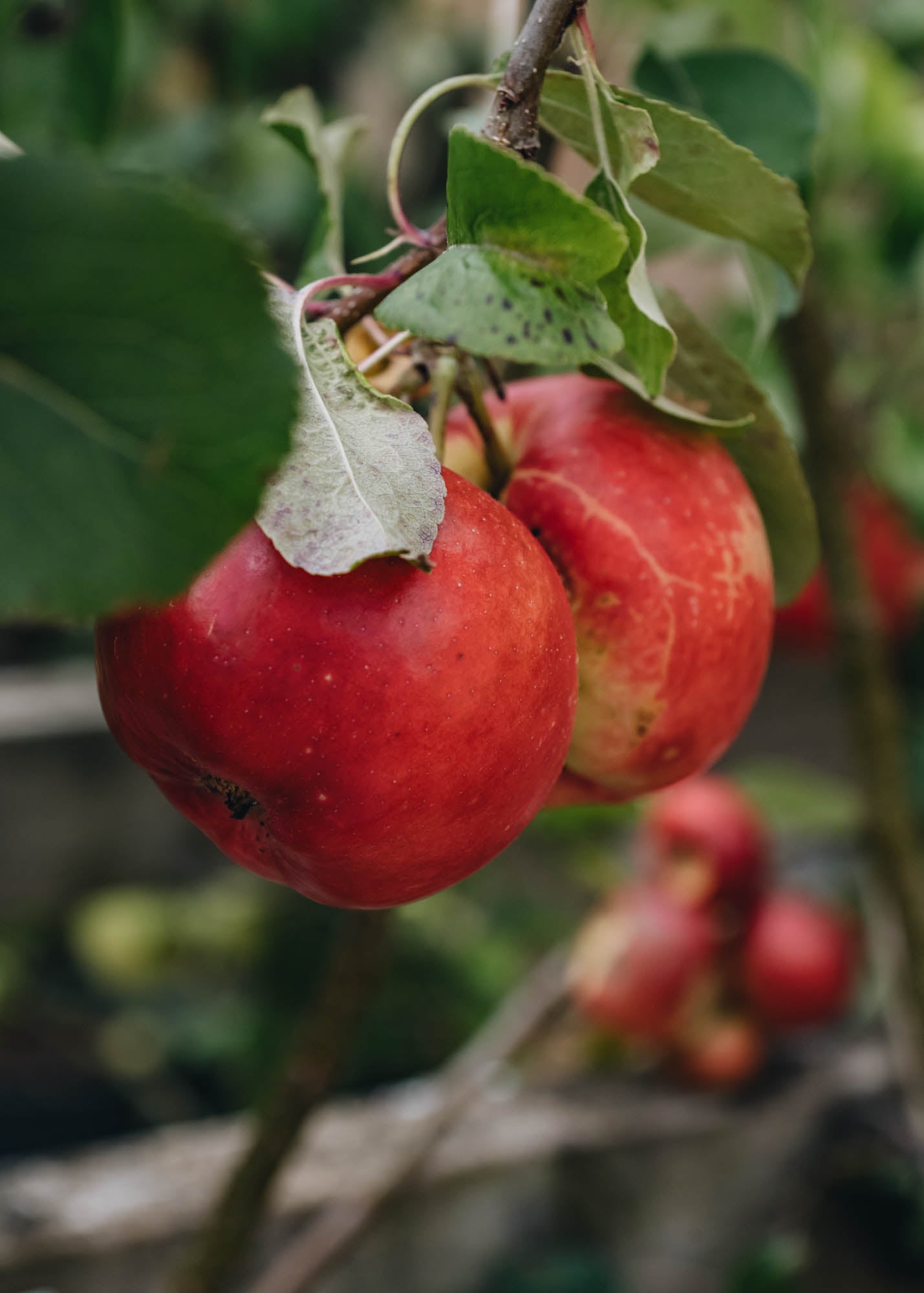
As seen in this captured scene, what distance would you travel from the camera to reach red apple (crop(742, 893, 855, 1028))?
0.80m

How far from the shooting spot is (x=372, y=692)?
0.71 feet

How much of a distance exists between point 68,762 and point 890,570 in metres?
0.87

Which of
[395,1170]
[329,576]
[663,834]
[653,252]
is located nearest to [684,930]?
[663,834]

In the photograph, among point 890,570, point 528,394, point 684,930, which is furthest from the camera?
point 890,570

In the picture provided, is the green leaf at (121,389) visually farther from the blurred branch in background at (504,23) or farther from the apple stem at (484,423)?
the blurred branch in background at (504,23)

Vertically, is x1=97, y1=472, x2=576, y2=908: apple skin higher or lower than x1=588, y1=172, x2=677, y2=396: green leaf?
lower

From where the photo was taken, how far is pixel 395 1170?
577mm

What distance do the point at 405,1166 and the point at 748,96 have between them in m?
0.52

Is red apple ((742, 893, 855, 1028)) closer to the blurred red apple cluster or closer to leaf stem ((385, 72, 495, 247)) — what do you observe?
the blurred red apple cluster

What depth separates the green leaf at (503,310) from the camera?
196mm

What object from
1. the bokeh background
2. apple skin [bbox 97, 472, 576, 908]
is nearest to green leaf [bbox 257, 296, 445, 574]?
apple skin [bbox 97, 472, 576, 908]

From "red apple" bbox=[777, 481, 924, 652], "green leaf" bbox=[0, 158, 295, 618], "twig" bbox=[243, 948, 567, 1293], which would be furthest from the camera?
"red apple" bbox=[777, 481, 924, 652]

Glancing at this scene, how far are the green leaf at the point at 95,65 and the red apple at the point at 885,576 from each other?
2.30ft

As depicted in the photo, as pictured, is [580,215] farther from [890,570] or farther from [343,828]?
[890,570]
